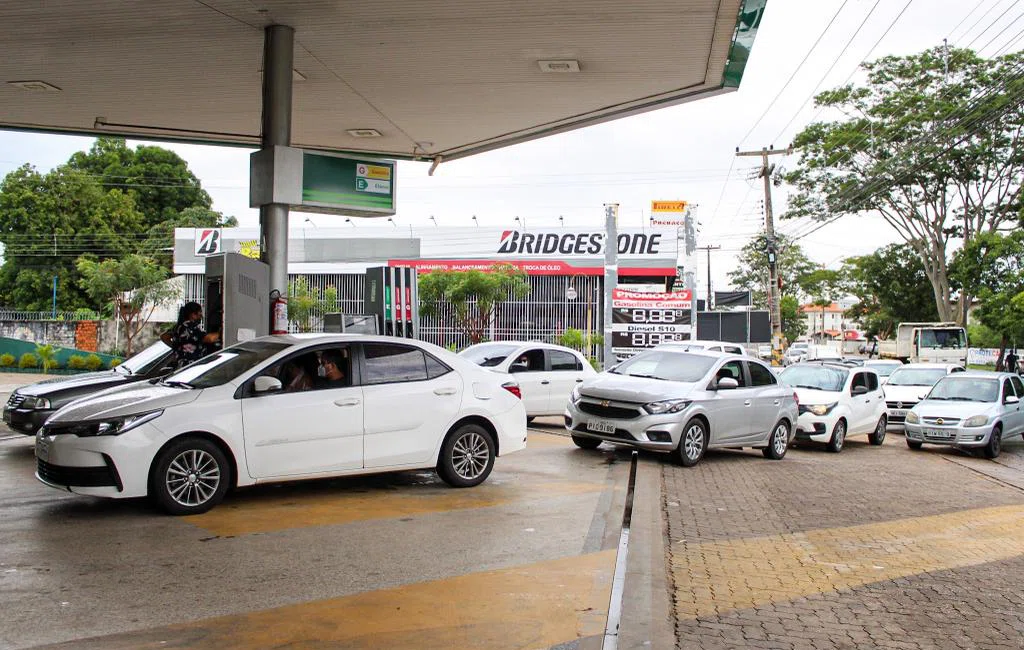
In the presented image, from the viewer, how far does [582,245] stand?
1505 inches

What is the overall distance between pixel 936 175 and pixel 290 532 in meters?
36.1

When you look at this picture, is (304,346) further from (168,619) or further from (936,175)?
(936,175)

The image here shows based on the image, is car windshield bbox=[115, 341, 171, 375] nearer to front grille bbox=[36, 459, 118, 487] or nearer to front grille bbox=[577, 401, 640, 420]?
front grille bbox=[36, 459, 118, 487]

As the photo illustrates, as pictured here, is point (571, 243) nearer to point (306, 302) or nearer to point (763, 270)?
point (306, 302)

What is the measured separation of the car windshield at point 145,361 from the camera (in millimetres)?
11906

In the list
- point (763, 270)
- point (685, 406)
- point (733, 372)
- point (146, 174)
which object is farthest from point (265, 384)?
point (763, 270)

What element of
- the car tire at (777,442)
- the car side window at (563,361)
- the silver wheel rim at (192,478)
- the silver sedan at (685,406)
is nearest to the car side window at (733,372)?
the silver sedan at (685,406)

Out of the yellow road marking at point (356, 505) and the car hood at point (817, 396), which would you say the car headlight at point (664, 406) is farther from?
the car hood at point (817, 396)

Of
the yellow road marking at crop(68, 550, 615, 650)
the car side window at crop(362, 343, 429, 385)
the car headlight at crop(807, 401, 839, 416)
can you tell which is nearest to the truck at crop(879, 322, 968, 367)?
the car headlight at crop(807, 401, 839, 416)

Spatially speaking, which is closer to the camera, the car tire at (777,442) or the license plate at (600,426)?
the license plate at (600,426)

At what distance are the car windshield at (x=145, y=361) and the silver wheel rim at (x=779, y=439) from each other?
30.7 feet

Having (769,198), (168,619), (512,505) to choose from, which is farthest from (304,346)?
(769,198)

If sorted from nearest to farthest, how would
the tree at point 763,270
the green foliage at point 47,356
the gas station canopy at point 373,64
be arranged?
the gas station canopy at point 373,64 → the green foliage at point 47,356 → the tree at point 763,270

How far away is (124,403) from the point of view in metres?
7.69
